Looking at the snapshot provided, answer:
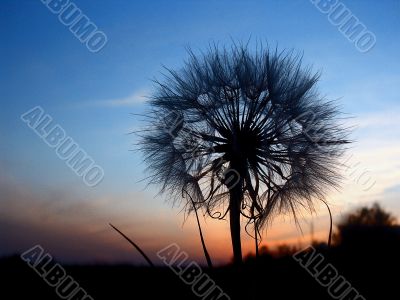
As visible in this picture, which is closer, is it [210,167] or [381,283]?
[381,283]

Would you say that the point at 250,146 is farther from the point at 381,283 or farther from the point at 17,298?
the point at 17,298

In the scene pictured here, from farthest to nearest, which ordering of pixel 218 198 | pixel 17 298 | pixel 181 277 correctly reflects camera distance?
pixel 218 198, pixel 181 277, pixel 17 298

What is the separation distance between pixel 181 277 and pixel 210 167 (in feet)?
6.21

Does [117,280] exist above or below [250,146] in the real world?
below

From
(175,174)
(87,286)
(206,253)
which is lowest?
(87,286)

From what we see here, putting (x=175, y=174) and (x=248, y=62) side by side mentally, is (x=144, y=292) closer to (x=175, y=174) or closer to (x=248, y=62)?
(x=175, y=174)

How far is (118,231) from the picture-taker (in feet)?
26.0

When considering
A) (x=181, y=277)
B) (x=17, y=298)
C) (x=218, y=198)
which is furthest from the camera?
(x=218, y=198)

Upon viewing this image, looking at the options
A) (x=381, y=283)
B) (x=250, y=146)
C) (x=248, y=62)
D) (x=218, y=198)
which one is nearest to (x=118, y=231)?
(x=218, y=198)

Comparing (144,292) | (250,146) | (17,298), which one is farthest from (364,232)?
(17,298)

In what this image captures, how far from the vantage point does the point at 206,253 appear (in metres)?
7.89

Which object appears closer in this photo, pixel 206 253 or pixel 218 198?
pixel 206 253

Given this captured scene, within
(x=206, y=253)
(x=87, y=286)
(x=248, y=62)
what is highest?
Answer: (x=248, y=62)

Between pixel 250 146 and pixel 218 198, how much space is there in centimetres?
104
